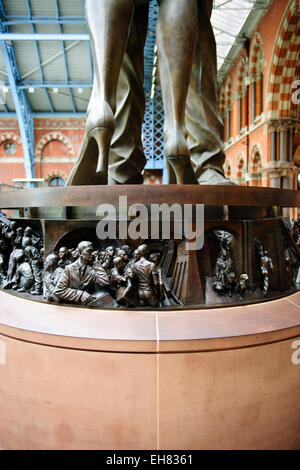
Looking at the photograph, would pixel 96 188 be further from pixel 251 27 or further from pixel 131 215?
pixel 251 27

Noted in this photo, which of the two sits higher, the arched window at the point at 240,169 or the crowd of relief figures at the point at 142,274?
the arched window at the point at 240,169

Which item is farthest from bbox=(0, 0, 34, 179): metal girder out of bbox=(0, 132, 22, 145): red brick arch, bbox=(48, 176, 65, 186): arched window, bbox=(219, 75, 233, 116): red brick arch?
bbox=(219, 75, 233, 116): red brick arch

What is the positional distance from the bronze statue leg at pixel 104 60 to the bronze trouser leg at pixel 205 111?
0.74 meters

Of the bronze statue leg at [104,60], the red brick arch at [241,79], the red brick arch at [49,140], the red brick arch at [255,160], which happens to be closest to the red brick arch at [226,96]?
the red brick arch at [241,79]

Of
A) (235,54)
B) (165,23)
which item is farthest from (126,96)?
(235,54)

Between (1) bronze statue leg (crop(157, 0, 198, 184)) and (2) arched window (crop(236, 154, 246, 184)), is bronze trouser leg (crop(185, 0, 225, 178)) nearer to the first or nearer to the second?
(1) bronze statue leg (crop(157, 0, 198, 184))

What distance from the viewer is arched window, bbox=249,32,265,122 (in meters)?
12.8

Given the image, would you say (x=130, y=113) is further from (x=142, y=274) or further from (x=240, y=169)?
(x=240, y=169)

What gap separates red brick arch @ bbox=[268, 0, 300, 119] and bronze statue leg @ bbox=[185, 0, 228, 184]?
9.27 m

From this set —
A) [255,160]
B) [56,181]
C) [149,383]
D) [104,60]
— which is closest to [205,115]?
[104,60]

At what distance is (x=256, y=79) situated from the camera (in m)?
13.2

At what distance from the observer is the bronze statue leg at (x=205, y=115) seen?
2.44 meters

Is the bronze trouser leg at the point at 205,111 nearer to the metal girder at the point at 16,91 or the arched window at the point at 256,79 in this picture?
the arched window at the point at 256,79
